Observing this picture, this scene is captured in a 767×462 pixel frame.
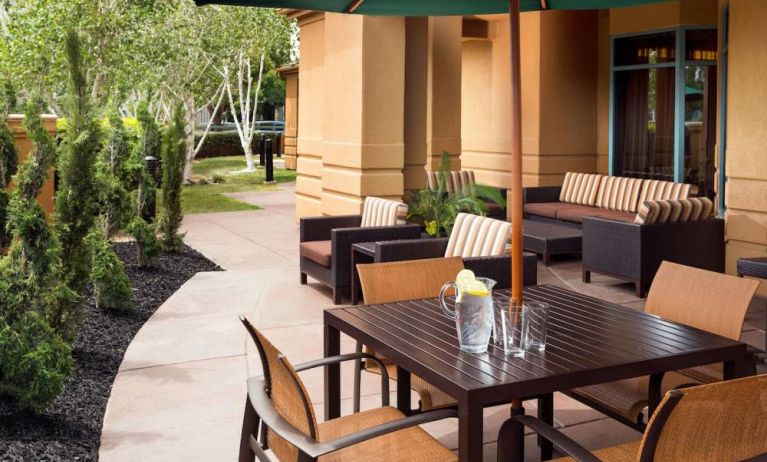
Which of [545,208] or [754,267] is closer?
[754,267]

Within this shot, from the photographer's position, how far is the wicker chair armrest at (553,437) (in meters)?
2.58

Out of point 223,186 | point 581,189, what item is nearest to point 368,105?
point 581,189

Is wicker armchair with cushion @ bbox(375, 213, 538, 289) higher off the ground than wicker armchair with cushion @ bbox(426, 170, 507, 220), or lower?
lower

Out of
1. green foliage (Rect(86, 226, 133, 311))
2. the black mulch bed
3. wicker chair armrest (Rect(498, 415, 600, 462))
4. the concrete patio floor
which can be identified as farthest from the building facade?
wicker chair armrest (Rect(498, 415, 600, 462))

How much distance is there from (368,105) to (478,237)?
3.81 m

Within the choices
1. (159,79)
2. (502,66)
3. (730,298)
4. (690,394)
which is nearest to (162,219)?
(502,66)

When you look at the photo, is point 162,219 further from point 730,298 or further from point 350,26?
point 730,298

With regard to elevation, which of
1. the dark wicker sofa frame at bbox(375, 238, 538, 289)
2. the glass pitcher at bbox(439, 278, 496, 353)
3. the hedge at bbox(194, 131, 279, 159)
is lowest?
the dark wicker sofa frame at bbox(375, 238, 538, 289)

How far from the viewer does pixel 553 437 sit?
8.88 ft

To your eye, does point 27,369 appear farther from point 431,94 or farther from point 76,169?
point 431,94

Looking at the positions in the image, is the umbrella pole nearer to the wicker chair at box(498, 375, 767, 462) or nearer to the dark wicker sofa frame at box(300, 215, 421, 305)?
the wicker chair at box(498, 375, 767, 462)

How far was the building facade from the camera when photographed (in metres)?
10.5

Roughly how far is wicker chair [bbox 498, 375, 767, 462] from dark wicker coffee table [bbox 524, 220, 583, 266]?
7413mm

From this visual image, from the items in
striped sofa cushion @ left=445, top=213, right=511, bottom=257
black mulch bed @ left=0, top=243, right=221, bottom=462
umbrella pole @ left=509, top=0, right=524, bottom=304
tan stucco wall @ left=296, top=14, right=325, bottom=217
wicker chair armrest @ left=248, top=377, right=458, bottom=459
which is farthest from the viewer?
tan stucco wall @ left=296, top=14, right=325, bottom=217
